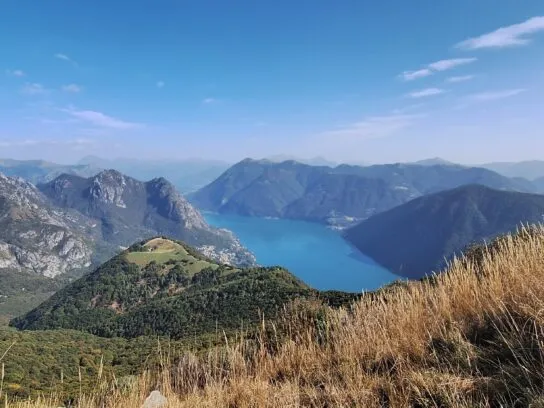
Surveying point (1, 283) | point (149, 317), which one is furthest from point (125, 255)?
point (1, 283)

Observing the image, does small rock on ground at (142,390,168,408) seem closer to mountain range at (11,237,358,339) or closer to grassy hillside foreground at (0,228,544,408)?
grassy hillside foreground at (0,228,544,408)

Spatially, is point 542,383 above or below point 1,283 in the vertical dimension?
above

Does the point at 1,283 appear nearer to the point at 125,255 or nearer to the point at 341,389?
the point at 125,255

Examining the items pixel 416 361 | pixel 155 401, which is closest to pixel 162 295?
pixel 155 401

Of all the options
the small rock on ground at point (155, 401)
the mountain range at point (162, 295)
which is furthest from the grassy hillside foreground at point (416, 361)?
the mountain range at point (162, 295)

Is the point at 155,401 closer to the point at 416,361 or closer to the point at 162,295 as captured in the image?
the point at 416,361

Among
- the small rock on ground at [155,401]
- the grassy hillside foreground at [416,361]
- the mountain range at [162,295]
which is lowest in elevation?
the mountain range at [162,295]

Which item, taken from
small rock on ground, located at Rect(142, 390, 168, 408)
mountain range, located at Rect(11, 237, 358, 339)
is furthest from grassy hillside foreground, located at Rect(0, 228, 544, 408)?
mountain range, located at Rect(11, 237, 358, 339)

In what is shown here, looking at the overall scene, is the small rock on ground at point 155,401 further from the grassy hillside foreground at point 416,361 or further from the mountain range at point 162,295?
the mountain range at point 162,295
